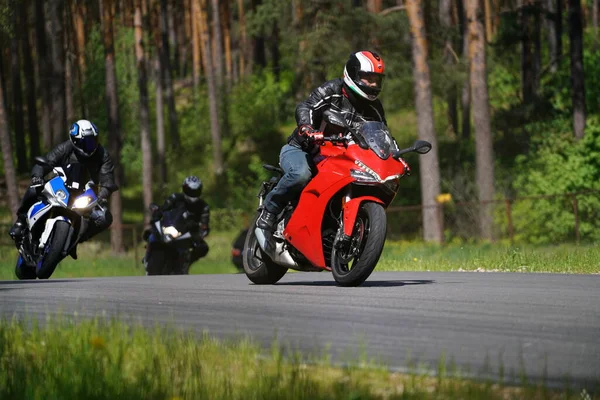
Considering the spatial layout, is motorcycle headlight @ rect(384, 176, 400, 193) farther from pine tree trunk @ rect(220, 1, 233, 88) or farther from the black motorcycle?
pine tree trunk @ rect(220, 1, 233, 88)

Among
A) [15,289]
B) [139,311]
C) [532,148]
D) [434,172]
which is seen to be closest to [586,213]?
[434,172]

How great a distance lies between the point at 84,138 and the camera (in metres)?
15.5

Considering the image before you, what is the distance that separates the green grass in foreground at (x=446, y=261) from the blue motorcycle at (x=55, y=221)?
514 centimetres

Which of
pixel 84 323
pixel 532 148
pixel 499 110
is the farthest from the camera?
pixel 499 110

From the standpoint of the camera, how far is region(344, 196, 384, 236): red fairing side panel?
35.4 feet

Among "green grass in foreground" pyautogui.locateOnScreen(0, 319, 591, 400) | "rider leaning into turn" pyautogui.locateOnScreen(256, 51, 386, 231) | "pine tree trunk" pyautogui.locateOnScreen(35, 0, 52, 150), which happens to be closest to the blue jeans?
"rider leaning into turn" pyautogui.locateOnScreen(256, 51, 386, 231)

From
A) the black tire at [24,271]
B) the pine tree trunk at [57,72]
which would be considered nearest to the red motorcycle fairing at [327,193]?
the black tire at [24,271]

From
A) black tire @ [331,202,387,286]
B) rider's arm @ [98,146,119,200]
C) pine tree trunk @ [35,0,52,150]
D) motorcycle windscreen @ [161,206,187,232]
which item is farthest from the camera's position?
pine tree trunk @ [35,0,52,150]

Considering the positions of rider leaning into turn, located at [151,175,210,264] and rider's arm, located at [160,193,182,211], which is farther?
rider's arm, located at [160,193,182,211]

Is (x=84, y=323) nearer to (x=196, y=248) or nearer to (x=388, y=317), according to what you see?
(x=388, y=317)

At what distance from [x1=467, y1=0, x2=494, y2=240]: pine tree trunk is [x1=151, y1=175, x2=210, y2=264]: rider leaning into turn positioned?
11.5 metres

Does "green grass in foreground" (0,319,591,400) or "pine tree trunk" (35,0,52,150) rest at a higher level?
"pine tree trunk" (35,0,52,150)

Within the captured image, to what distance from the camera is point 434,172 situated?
103 ft

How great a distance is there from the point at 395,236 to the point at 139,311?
24.9m
